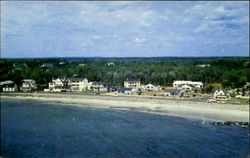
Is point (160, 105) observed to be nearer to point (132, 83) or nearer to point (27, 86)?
point (132, 83)

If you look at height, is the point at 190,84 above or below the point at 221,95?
above

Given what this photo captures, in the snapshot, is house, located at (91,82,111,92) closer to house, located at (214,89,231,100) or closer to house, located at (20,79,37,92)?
house, located at (20,79,37,92)

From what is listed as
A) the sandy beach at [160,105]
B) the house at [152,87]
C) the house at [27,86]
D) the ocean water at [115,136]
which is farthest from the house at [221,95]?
the house at [27,86]

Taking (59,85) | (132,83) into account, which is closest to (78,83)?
(59,85)

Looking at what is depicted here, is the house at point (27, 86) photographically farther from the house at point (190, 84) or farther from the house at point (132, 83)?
the house at point (190, 84)

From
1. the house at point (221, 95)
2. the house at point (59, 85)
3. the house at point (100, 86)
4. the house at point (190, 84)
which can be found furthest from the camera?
the house at point (100, 86)

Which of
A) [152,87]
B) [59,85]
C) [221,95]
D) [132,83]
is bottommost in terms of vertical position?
[221,95]
